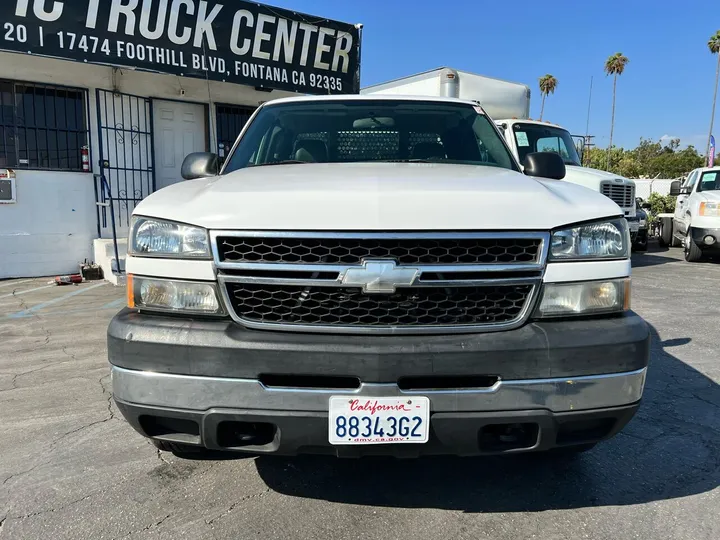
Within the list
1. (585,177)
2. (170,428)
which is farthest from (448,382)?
(585,177)

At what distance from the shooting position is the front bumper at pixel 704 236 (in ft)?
34.2

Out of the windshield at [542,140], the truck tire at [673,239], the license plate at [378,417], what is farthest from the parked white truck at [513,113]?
the license plate at [378,417]

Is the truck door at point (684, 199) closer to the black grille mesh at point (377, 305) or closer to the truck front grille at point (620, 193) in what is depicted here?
the truck front grille at point (620, 193)

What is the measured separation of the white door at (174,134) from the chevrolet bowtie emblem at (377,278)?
29.3 feet

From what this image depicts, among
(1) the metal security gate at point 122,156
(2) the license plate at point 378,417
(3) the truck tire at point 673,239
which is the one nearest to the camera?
(2) the license plate at point 378,417

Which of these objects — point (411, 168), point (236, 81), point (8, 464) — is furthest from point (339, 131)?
point (236, 81)

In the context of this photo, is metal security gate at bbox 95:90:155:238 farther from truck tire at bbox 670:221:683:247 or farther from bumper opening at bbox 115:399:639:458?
truck tire at bbox 670:221:683:247

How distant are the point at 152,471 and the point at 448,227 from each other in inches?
75.2

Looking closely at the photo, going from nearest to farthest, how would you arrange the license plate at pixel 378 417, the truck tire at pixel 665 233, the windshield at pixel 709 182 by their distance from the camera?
1. the license plate at pixel 378 417
2. the windshield at pixel 709 182
3. the truck tire at pixel 665 233

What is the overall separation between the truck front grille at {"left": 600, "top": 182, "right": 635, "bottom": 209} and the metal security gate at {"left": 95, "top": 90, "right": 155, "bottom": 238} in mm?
8183

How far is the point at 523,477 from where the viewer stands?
274 centimetres

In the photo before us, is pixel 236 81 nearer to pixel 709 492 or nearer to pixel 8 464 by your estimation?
pixel 8 464

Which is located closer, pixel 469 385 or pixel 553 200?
pixel 469 385

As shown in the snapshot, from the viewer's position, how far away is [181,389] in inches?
81.7
